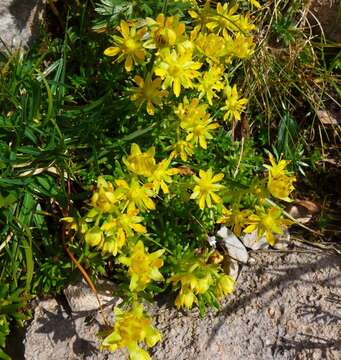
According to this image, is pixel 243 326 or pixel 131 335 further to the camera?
pixel 243 326

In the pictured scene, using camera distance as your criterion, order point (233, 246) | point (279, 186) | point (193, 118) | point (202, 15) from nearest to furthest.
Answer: point (279, 186) < point (193, 118) < point (202, 15) < point (233, 246)

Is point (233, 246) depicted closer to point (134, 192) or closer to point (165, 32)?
point (134, 192)

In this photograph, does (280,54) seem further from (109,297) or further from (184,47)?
(109,297)

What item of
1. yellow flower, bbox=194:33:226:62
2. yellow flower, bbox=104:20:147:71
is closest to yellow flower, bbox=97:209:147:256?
yellow flower, bbox=104:20:147:71

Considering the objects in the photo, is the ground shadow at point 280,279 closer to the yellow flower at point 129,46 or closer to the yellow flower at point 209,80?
the yellow flower at point 209,80

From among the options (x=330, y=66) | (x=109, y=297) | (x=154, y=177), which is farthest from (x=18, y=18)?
(x=330, y=66)

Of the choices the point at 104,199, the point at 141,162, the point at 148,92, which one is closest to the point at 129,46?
the point at 148,92

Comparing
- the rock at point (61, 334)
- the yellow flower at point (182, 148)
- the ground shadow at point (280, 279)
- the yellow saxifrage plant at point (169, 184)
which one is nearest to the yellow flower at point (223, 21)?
the yellow saxifrage plant at point (169, 184)
